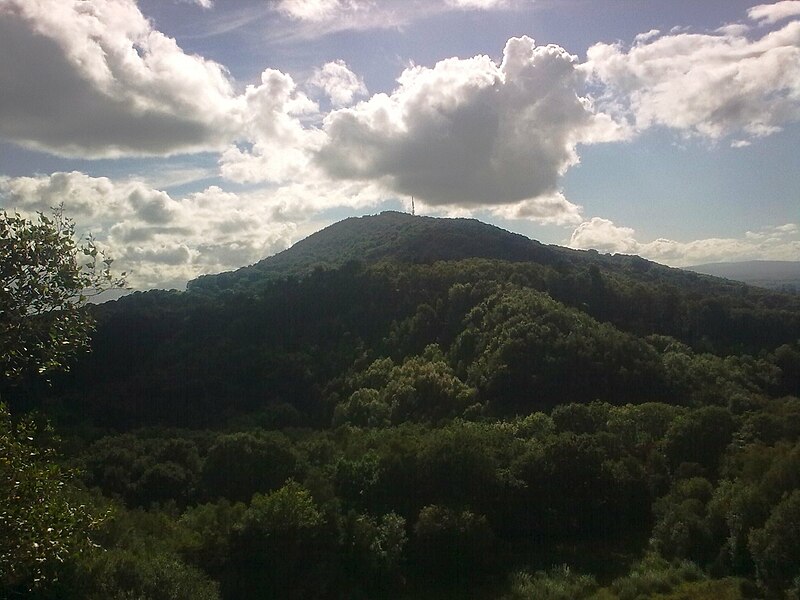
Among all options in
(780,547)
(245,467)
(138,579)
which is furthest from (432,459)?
(138,579)

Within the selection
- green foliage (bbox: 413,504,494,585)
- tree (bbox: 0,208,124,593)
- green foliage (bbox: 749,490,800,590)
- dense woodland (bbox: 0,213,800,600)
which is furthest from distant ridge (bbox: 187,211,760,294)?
tree (bbox: 0,208,124,593)

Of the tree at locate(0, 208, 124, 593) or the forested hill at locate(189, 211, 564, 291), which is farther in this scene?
the forested hill at locate(189, 211, 564, 291)

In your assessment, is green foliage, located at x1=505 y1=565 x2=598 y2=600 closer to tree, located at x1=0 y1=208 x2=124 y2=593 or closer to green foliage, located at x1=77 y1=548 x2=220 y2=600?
green foliage, located at x1=77 y1=548 x2=220 y2=600

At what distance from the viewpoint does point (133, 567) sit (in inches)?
821

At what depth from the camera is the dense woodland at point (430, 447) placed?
25.9 metres

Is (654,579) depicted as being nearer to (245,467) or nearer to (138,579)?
(138,579)

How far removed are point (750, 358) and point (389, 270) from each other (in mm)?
59985

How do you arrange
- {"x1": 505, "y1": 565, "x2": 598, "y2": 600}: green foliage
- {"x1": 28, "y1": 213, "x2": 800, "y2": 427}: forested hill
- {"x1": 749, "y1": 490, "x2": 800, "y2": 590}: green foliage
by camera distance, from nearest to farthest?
1. {"x1": 749, "y1": 490, "x2": 800, "y2": 590}: green foliage
2. {"x1": 505, "y1": 565, "x2": 598, "y2": 600}: green foliage
3. {"x1": 28, "y1": 213, "x2": 800, "y2": 427}: forested hill

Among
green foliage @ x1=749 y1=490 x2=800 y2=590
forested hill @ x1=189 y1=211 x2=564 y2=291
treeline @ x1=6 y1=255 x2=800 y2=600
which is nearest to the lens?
green foliage @ x1=749 y1=490 x2=800 y2=590

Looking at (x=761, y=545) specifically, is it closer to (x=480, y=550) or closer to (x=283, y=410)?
(x=480, y=550)

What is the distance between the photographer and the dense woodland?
1021 inches

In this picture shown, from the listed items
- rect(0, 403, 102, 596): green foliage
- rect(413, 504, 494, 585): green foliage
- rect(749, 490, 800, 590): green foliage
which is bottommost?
rect(413, 504, 494, 585): green foliage

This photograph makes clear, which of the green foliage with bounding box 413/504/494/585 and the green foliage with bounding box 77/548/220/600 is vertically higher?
the green foliage with bounding box 77/548/220/600

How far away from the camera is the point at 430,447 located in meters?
37.6
